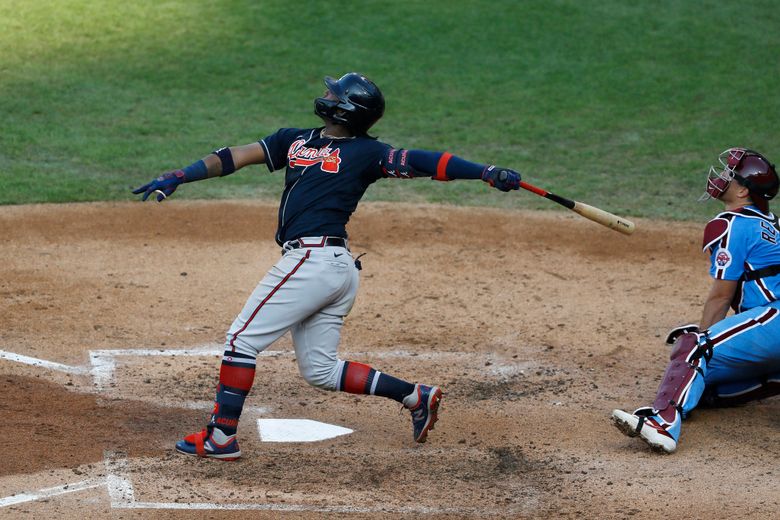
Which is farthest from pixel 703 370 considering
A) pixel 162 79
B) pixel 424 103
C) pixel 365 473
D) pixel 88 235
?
A: pixel 162 79

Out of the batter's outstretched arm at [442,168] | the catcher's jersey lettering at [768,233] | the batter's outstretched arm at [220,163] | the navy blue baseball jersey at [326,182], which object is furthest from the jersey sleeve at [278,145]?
the catcher's jersey lettering at [768,233]

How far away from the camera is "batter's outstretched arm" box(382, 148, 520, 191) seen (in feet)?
16.6

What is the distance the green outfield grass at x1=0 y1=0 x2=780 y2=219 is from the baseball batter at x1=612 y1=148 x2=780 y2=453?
4.24m

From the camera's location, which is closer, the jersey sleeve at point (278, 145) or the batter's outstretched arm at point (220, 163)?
the batter's outstretched arm at point (220, 163)

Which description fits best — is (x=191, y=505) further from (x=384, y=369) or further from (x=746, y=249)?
(x=746, y=249)

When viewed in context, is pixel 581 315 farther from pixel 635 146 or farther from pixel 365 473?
pixel 635 146

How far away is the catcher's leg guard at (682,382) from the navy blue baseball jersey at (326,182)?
6.00 ft

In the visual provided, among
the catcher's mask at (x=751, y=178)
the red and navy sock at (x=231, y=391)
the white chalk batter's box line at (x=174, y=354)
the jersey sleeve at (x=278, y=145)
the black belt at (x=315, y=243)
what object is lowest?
the white chalk batter's box line at (x=174, y=354)

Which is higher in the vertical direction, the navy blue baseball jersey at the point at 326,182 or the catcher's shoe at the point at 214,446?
the navy blue baseball jersey at the point at 326,182

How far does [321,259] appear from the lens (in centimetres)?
519

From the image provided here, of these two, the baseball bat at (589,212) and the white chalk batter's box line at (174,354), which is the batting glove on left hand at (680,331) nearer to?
the baseball bat at (589,212)

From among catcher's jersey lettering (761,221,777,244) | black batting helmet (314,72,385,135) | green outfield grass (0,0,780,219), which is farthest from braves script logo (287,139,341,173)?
green outfield grass (0,0,780,219)

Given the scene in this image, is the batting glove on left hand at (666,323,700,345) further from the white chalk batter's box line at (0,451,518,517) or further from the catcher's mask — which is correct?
the white chalk batter's box line at (0,451,518,517)

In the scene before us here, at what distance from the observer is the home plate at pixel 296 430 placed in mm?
5484
